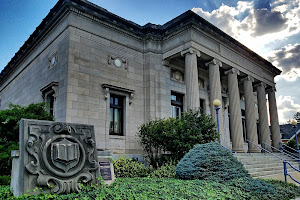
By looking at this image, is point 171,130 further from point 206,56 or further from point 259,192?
point 206,56

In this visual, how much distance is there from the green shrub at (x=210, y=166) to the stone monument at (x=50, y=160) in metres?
3.60

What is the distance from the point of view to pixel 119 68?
1728 centimetres

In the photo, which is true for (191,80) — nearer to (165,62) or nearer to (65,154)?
(165,62)

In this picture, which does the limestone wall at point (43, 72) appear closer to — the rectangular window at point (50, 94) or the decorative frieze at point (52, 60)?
the decorative frieze at point (52, 60)

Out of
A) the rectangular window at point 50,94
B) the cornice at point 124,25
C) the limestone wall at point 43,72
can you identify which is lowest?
the rectangular window at point 50,94

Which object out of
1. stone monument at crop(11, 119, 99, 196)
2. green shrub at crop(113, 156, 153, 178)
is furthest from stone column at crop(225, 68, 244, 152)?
stone monument at crop(11, 119, 99, 196)

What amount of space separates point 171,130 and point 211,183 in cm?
608

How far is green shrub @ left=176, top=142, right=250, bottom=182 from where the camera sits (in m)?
8.49

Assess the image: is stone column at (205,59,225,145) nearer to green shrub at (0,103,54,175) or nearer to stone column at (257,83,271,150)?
stone column at (257,83,271,150)

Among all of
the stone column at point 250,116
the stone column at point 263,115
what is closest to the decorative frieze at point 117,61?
the stone column at point 250,116

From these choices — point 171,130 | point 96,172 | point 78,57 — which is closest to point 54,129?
point 96,172

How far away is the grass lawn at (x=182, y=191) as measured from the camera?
5586 mm

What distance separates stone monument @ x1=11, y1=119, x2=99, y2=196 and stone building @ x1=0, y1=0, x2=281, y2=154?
26.4ft

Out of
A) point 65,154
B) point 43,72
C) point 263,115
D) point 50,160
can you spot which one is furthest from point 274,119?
point 50,160
